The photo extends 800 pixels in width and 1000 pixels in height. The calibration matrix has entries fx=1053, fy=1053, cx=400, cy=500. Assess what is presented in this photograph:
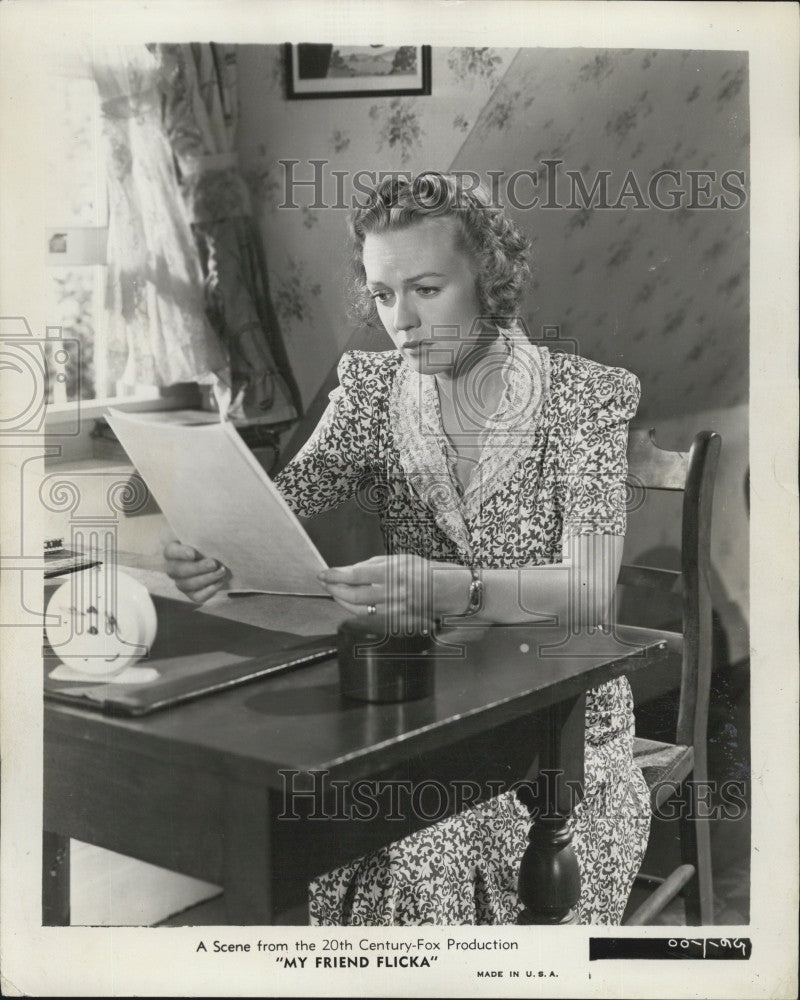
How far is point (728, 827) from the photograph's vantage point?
159 cm

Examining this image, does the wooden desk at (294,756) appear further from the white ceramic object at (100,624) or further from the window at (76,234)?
the window at (76,234)

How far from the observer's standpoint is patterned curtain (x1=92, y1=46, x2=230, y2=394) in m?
1.54

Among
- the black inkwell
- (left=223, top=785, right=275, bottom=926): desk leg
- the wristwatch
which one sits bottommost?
(left=223, top=785, right=275, bottom=926): desk leg

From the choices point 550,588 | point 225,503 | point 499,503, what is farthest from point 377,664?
point 499,503

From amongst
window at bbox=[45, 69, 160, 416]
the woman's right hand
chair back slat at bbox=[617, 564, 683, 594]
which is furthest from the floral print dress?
window at bbox=[45, 69, 160, 416]

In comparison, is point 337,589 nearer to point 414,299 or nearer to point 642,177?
point 414,299

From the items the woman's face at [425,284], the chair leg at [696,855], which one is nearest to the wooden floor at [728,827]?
the chair leg at [696,855]

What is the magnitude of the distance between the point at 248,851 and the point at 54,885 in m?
0.67

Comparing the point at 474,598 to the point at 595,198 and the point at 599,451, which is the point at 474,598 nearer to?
the point at 599,451

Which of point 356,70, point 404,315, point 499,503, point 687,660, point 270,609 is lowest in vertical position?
point 687,660

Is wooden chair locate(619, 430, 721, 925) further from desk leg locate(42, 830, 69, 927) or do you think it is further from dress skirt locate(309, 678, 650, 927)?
desk leg locate(42, 830, 69, 927)

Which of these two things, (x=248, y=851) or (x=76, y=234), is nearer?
(x=248, y=851)

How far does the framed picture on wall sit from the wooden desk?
81 cm

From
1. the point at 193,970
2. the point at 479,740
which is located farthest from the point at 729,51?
the point at 193,970
